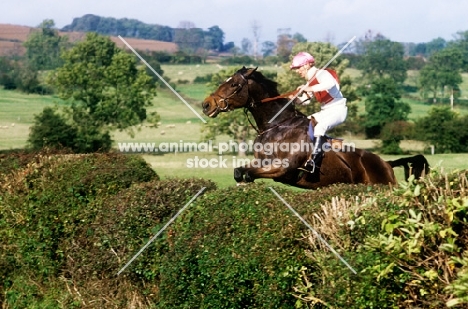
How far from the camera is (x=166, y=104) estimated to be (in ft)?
217

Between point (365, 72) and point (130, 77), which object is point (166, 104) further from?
point (365, 72)

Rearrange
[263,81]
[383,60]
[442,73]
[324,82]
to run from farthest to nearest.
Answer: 1. [383,60]
2. [442,73]
3. [263,81]
4. [324,82]

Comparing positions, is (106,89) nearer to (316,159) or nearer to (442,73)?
(442,73)

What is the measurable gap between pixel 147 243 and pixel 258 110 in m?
2.83

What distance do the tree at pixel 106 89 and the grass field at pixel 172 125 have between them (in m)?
1.13

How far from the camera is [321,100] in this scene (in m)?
9.77

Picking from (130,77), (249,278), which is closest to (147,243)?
(249,278)

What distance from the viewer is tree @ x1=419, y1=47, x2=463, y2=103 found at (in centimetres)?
7038

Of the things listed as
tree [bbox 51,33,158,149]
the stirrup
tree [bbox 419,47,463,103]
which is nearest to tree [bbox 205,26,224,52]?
tree [bbox 419,47,463,103]

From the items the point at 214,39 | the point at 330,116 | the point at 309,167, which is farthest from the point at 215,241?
the point at 214,39

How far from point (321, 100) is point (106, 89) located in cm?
4528

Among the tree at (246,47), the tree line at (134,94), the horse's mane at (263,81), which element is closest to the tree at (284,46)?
the tree line at (134,94)

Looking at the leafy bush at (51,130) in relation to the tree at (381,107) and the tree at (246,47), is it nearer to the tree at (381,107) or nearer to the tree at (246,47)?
the tree at (381,107)

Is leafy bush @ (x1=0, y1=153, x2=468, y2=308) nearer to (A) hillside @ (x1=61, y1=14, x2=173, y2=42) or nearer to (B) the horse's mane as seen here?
(B) the horse's mane
